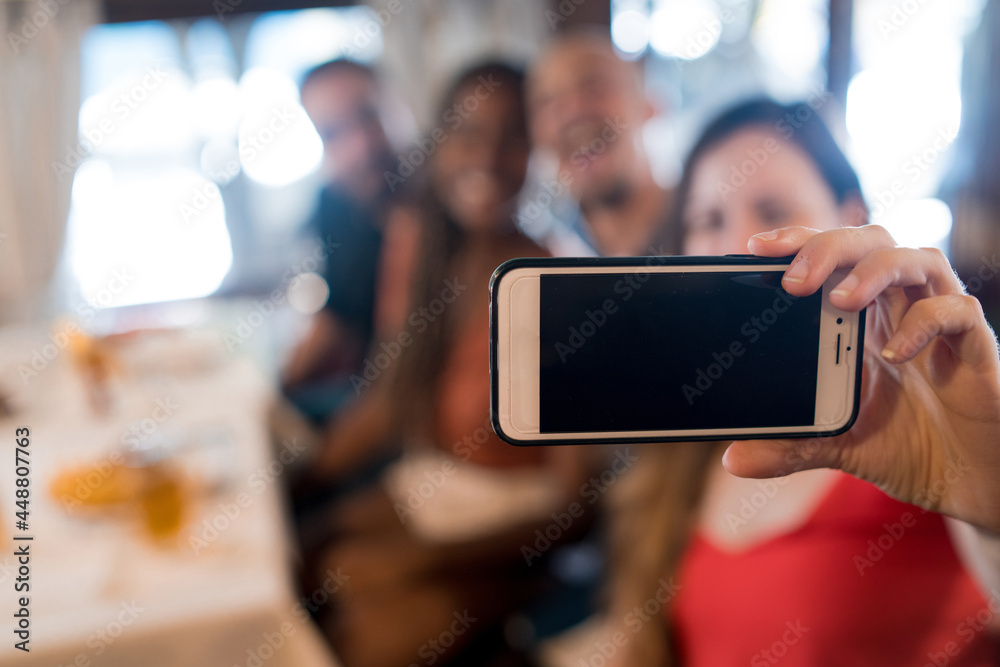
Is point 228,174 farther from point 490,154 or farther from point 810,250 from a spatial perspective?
point 810,250

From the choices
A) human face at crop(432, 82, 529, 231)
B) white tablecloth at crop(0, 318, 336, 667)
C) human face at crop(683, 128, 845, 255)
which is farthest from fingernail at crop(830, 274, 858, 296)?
human face at crop(432, 82, 529, 231)

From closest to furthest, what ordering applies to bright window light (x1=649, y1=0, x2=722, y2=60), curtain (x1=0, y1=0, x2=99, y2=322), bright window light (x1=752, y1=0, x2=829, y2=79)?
curtain (x1=0, y1=0, x2=99, y2=322) < bright window light (x1=752, y1=0, x2=829, y2=79) < bright window light (x1=649, y1=0, x2=722, y2=60)

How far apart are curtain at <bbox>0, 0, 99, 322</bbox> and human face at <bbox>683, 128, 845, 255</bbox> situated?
282 cm

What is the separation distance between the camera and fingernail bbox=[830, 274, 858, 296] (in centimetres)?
31

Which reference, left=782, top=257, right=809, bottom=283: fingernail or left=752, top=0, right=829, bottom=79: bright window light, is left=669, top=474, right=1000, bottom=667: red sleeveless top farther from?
left=752, top=0, right=829, bottom=79: bright window light

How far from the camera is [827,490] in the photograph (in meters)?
0.60

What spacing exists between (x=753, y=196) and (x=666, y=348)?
285 mm

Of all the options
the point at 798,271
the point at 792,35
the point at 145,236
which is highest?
the point at 792,35

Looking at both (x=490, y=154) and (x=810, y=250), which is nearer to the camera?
(x=810, y=250)

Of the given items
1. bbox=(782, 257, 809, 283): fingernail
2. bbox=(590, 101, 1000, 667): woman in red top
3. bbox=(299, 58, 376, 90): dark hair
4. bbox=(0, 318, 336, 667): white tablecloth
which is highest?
bbox=(299, 58, 376, 90): dark hair

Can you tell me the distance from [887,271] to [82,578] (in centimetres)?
89

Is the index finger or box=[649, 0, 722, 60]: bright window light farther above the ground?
box=[649, 0, 722, 60]: bright window light

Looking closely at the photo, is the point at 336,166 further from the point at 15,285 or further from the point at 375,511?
the point at 15,285

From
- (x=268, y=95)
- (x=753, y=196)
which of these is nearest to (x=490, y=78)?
(x=753, y=196)
